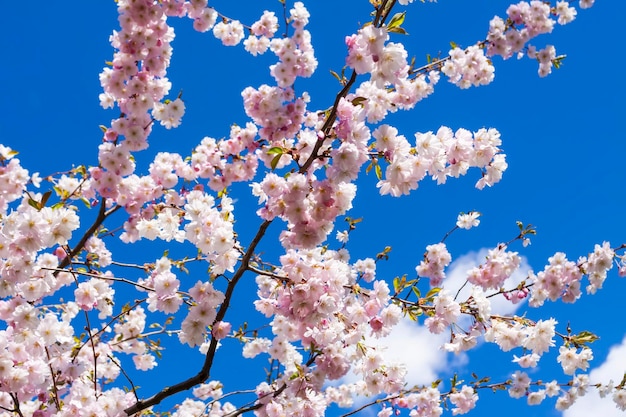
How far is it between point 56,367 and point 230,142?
2455 mm

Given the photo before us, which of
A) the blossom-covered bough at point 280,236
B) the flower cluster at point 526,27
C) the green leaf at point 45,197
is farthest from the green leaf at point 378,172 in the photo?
the flower cluster at point 526,27

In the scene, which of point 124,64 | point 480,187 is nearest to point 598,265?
point 480,187

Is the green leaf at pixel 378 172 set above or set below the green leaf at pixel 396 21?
below

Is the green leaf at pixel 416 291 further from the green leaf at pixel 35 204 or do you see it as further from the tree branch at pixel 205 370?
the green leaf at pixel 35 204

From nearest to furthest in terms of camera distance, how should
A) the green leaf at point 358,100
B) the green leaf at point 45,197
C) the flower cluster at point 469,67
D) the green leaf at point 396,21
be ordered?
1. the green leaf at point 396,21
2. the green leaf at point 358,100
3. the green leaf at point 45,197
4. the flower cluster at point 469,67

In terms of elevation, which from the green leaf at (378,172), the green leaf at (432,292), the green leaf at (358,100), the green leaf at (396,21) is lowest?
the green leaf at (432,292)

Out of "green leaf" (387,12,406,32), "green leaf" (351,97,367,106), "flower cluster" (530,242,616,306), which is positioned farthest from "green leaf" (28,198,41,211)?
"flower cluster" (530,242,616,306)

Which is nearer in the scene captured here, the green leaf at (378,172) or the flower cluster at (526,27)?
the green leaf at (378,172)

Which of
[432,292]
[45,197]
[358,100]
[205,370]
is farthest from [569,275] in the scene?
[45,197]

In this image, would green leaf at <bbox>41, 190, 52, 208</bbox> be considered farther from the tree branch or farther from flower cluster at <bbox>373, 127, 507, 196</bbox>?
flower cluster at <bbox>373, 127, 507, 196</bbox>

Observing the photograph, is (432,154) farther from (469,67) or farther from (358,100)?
(469,67)

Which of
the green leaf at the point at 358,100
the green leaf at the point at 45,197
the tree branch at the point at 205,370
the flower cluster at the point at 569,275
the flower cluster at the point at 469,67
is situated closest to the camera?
the green leaf at the point at 358,100

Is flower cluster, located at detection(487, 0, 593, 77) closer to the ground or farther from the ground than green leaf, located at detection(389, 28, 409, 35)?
farther from the ground

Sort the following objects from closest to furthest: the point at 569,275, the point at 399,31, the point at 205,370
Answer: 1. the point at 399,31
2. the point at 205,370
3. the point at 569,275
